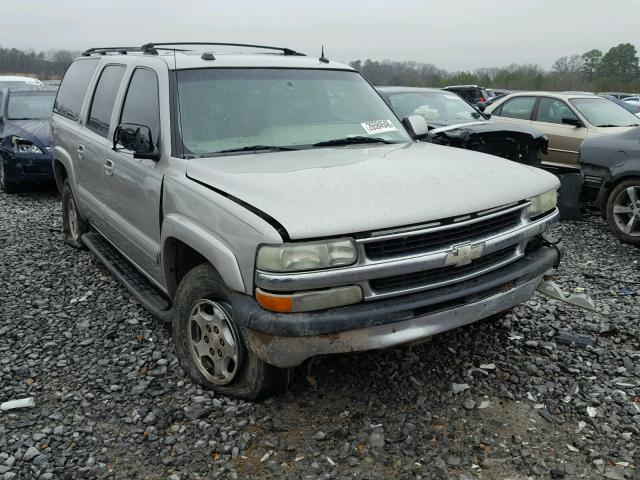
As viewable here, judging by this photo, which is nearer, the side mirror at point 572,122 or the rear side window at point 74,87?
the rear side window at point 74,87

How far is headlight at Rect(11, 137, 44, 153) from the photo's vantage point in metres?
8.77

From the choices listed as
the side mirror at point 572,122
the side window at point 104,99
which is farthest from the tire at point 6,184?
the side mirror at point 572,122

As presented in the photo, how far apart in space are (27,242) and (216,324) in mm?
4337

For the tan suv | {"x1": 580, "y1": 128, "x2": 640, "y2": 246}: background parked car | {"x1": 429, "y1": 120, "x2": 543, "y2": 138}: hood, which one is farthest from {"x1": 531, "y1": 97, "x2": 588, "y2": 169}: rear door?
{"x1": 580, "y1": 128, "x2": 640, "y2": 246}: background parked car

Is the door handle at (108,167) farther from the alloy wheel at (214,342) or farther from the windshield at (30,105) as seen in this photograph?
the windshield at (30,105)

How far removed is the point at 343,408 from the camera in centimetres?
321

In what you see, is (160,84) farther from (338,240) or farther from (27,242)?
(27,242)

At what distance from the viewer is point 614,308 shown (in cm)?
464

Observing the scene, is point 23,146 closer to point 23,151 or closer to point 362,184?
point 23,151

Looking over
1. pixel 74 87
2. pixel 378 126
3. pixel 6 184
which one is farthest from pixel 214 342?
A: pixel 6 184

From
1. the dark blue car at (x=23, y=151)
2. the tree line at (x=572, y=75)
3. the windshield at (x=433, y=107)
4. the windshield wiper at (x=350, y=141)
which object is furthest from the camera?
the tree line at (x=572, y=75)

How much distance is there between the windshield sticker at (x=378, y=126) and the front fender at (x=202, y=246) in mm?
1556

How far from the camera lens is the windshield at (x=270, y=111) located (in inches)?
142

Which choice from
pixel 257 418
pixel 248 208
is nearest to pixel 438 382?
pixel 257 418
